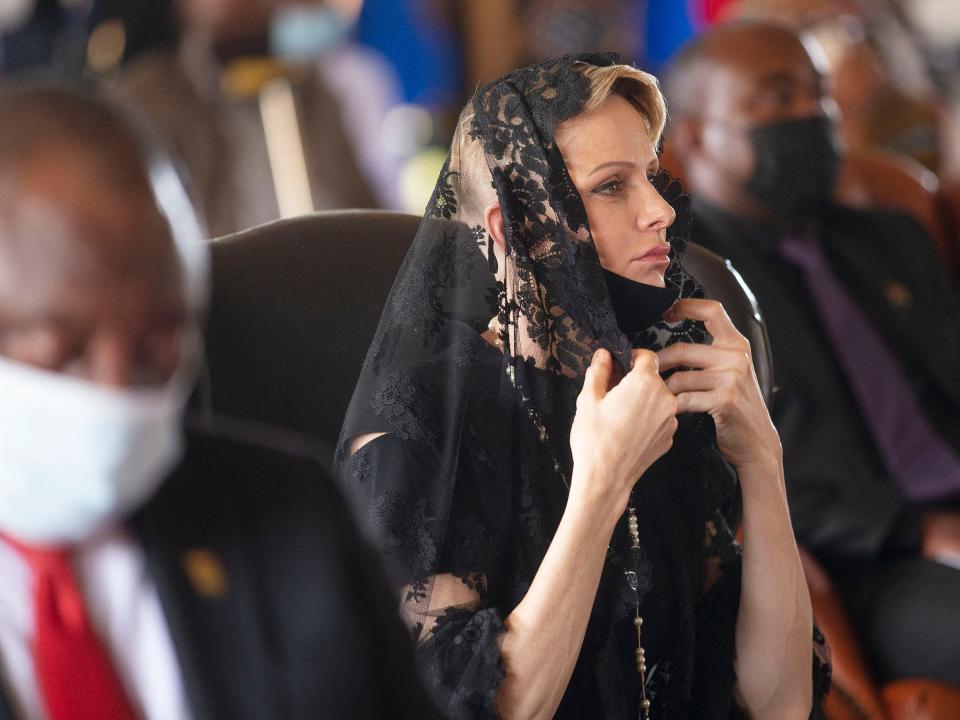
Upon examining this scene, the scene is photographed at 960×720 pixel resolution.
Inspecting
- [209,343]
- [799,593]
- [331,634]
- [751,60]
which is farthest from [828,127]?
[331,634]

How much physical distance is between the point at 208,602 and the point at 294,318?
0.63 metres

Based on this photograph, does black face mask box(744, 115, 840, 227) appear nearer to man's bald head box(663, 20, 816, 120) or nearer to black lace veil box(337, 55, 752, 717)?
man's bald head box(663, 20, 816, 120)

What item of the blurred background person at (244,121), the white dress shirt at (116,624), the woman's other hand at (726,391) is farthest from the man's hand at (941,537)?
the blurred background person at (244,121)

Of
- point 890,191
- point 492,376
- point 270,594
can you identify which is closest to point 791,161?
point 890,191

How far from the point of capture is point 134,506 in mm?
789

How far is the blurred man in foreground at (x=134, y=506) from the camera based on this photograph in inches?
27.3

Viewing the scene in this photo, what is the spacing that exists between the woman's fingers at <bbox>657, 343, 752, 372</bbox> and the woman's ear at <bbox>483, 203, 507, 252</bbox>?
0.63 ft

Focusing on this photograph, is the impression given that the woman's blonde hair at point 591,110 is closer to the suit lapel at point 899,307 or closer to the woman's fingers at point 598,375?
the woman's fingers at point 598,375

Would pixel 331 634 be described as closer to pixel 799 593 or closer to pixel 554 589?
pixel 554 589

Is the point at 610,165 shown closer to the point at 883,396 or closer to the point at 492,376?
the point at 492,376

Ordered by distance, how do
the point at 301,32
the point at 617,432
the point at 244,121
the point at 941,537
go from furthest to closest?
the point at 301,32 < the point at 244,121 < the point at 941,537 < the point at 617,432

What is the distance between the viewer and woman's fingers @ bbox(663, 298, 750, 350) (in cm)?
132

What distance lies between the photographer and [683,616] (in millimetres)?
1329

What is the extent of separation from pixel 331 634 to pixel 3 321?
28cm
